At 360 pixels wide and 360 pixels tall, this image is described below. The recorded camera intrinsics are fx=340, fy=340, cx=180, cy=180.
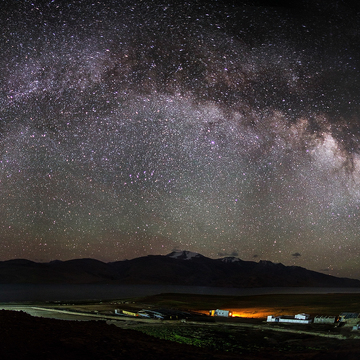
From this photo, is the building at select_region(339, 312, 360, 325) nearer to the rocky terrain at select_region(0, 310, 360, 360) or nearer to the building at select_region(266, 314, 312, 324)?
the building at select_region(266, 314, 312, 324)

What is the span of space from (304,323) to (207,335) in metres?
8.62

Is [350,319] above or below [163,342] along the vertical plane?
below

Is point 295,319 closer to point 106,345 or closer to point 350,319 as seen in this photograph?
point 350,319

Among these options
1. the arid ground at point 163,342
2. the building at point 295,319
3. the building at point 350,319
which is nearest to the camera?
the arid ground at point 163,342

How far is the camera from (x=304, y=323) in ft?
76.5

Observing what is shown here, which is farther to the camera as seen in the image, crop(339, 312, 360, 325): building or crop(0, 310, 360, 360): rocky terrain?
crop(339, 312, 360, 325): building

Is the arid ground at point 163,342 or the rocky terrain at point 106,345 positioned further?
the arid ground at point 163,342

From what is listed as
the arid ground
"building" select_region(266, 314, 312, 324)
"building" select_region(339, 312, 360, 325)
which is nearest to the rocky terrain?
the arid ground

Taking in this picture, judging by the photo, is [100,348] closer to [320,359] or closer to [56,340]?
[56,340]

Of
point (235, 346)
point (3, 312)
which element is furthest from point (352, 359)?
point (3, 312)

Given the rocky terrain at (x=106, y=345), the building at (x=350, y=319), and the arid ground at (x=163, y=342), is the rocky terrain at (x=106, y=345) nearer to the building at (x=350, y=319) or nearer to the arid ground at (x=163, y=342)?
the arid ground at (x=163, y=342)

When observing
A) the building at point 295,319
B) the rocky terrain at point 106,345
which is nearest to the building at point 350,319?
the building at point 295,319

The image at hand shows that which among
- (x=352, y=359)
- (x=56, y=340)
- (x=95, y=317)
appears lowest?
(x=95, y=317)

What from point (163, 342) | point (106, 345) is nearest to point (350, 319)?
point (163, 342)
